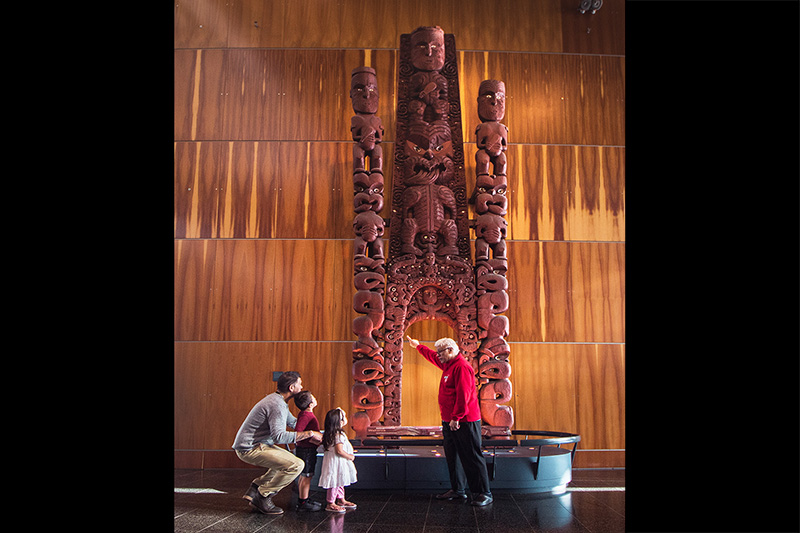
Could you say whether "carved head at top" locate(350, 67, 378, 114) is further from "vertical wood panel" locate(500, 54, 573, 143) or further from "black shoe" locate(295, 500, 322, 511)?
"black shoe" locate(295, 500, 322, 511)

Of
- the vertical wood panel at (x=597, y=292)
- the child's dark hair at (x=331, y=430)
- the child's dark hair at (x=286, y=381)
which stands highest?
the vertical wood panel at (x=597, y=292)

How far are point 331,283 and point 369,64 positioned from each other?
2982 millimetres

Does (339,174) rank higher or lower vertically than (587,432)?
higher

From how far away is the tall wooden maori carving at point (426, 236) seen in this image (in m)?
6.18

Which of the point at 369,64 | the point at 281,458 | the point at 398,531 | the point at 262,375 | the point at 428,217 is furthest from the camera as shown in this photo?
the point at 369,64

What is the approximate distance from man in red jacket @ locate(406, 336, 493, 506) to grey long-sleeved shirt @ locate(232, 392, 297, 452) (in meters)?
1.38

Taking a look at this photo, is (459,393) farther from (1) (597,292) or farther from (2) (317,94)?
(2) (317,94)

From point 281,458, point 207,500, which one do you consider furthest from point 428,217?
point 207,500

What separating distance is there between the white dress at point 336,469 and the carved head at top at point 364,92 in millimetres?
3740

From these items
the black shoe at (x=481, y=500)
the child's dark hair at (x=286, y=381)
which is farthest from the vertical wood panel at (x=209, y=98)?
the black shoe at (x=481, y=500)

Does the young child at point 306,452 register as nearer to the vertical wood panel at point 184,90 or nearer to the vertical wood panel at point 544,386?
the vertical wood panel at point 544,386

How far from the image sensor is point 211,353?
729 centimetres

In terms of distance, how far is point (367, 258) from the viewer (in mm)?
6375

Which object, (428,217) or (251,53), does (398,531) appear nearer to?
(428,217)
